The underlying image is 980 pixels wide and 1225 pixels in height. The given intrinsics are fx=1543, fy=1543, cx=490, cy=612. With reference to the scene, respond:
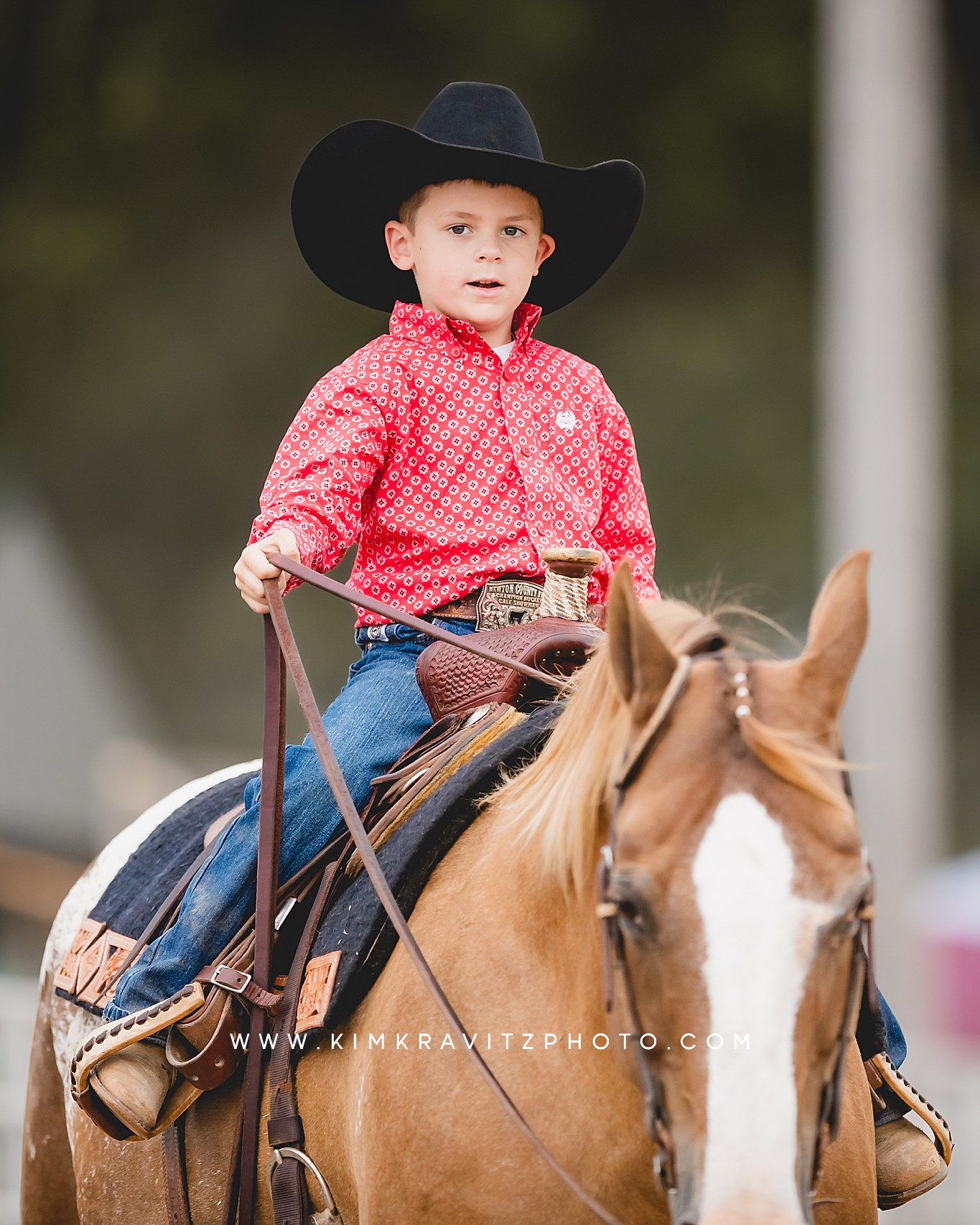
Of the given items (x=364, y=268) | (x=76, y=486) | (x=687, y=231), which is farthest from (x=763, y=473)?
(x=364, y=268)

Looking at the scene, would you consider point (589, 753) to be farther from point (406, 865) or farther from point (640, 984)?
point (406, 865)

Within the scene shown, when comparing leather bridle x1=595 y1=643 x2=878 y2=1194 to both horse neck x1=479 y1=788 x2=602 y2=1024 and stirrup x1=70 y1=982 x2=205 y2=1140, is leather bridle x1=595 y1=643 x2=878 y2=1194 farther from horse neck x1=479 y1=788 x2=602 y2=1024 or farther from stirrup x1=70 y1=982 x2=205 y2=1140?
stirrup x1=70 y1=982 x2=205 y2=1140

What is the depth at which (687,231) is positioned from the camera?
67.4ft

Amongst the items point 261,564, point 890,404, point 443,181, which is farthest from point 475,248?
point 890,404

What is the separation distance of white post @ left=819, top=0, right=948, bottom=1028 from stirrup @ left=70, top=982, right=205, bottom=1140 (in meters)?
5.82

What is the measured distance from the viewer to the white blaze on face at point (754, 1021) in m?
1.99

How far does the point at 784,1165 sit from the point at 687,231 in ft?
64.2

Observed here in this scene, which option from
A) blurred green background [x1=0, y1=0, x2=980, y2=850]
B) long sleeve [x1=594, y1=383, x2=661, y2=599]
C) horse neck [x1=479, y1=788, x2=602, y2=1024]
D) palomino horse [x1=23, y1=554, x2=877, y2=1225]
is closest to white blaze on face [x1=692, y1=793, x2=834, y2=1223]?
palomino horse [x1=23, y1=554, x2=877, y2=1225]

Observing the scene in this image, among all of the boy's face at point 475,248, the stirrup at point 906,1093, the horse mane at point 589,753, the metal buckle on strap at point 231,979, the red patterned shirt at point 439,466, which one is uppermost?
the boy's face at point 475,248

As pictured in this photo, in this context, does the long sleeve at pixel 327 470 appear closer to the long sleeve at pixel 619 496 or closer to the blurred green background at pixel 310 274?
the long sleeve at pixel 619 496

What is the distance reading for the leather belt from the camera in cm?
329

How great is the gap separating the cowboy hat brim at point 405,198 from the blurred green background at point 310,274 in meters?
15.5

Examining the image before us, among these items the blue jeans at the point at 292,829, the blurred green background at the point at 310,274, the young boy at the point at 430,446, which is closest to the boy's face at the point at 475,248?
the young boy at the point at 430,446

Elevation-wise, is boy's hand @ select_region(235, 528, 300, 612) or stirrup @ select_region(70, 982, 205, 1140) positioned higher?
boy's hand @ select_region(235, 528, 300, 612)
